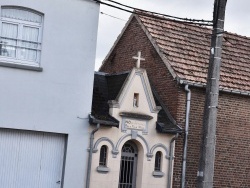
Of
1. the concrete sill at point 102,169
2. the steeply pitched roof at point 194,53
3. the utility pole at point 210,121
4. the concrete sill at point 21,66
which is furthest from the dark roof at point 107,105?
the utility pole at point 210,121

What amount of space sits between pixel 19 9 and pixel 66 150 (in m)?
4.25

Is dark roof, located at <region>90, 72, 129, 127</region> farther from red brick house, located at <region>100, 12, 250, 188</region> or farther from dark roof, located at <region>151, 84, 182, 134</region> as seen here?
red brick house, located at <region>100, 12, 250, 188</region>

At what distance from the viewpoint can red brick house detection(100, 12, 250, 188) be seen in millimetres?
19641

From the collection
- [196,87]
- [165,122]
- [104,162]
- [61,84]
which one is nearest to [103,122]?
[104,162]

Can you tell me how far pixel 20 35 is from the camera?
16500 millimetres

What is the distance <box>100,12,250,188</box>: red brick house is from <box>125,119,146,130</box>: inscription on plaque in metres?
1.59

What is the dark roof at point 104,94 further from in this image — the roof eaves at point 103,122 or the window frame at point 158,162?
the window frame at point 158,162

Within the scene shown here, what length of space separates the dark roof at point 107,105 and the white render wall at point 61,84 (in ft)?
2.29

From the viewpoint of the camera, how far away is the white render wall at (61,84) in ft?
53.0

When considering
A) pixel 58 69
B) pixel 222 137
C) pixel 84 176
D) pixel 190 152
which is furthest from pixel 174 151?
pixel 58 69

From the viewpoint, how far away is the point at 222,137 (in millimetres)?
20141

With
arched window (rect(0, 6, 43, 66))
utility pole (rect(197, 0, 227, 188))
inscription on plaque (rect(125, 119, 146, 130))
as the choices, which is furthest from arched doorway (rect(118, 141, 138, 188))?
utility pole (rect(197, 0, 227, 188))

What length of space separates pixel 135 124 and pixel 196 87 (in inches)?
112

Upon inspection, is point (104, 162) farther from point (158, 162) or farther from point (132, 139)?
point (158, 162)
